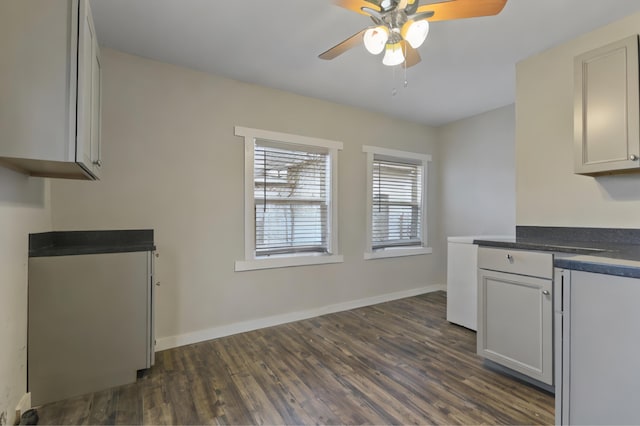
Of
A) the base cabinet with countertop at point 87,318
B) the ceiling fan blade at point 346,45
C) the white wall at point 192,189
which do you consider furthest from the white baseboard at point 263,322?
the ceiling fan blade at point 346,45

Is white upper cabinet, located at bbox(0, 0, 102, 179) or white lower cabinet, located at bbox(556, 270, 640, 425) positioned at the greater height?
white upper cabinet, located at bbox(0, 0, 102, 179)

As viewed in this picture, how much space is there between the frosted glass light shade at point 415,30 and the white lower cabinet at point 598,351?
4.31ft

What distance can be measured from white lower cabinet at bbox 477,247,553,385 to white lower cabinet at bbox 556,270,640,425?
2.09ft

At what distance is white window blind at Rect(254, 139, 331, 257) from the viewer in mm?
3141

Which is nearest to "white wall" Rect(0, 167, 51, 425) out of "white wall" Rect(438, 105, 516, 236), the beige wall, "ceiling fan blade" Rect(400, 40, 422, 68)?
"ceiling fan blade" Rect(400, 40, 422, 68)

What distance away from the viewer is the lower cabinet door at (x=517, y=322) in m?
1.88

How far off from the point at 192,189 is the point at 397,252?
2.72 m

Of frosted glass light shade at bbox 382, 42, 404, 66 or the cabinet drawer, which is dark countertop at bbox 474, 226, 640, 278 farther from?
frosted glass light shade at bbox 382, 42, 404, 66

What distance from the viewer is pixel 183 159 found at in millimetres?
2713

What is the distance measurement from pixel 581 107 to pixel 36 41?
10.0ft

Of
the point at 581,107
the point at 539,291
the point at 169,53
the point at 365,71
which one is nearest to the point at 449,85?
the point at 365,71

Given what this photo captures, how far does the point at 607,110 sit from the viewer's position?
190 centimetres

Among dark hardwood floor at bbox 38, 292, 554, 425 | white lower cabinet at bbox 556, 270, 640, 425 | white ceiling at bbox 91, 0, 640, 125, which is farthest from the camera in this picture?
white ceiling at bbox 91, 0, 640, 125

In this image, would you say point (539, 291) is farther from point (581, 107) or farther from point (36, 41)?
point (36, 41)
